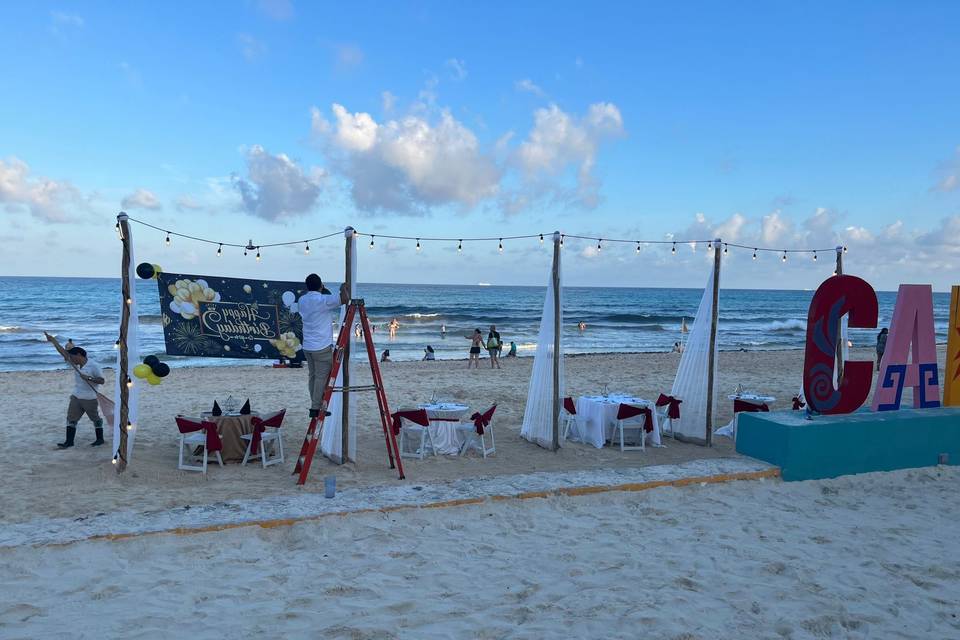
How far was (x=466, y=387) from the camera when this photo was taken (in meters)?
13.7

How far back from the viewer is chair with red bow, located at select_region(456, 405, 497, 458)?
26.5 ft

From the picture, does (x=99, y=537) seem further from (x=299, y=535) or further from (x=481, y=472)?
(x=481, y=472)

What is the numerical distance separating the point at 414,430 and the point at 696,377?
4.08 metres

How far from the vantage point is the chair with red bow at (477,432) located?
8.06 meters

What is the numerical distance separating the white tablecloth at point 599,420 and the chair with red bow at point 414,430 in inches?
90.4

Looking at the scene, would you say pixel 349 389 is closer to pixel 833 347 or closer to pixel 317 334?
pixel 317 334

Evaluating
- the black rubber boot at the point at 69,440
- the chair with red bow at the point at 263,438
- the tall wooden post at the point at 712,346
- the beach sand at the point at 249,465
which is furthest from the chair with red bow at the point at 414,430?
the black rubber boot at the point at 69,440

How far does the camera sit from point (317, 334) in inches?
269

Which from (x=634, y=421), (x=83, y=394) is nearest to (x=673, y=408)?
(x=634, y=421)

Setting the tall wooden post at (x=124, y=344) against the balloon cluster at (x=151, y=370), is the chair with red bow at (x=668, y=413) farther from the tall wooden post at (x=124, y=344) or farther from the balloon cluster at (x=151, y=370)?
the tall wooden post at (x=124, y=344)

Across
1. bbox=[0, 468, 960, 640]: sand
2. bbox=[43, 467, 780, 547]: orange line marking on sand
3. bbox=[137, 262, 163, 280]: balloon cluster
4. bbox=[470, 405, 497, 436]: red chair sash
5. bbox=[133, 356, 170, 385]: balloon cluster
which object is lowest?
bbox=[0, 468, 960, 640]: sand

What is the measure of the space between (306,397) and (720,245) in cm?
815

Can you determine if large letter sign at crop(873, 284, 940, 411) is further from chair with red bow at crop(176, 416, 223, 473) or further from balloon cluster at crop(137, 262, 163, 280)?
balloon cluster at crop(137, 262, 163, 280)

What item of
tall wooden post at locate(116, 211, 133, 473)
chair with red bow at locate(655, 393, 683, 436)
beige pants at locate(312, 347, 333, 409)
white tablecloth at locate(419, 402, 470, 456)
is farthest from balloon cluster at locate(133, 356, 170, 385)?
chair with red bow at locate(655, 393, 683, 436)
